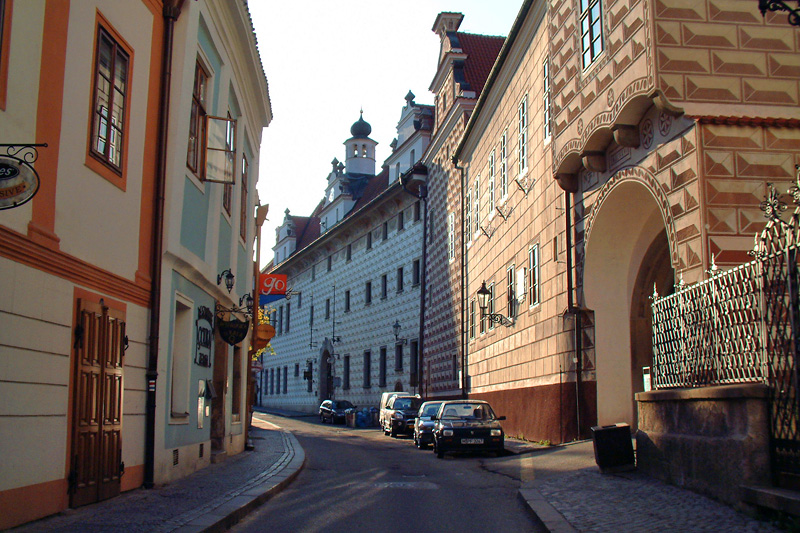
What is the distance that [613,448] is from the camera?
41.8 ft

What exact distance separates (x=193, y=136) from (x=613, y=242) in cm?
891

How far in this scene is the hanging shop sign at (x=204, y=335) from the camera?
1532 cm

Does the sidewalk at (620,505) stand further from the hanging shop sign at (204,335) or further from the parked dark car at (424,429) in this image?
the parked dark car at (424,429)

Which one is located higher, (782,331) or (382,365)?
(382,365)

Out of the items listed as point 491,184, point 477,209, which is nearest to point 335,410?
point 477,209

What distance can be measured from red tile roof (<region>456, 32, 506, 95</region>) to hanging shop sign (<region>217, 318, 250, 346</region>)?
20.4 meters

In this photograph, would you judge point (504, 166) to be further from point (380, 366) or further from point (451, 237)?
point (380, 366)

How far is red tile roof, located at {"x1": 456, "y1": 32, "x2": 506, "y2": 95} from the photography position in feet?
117

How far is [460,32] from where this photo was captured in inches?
1516

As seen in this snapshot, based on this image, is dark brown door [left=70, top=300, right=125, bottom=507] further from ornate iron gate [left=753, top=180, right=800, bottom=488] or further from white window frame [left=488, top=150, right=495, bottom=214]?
white window frame [left=488, top=150, right=495, bottom=214]

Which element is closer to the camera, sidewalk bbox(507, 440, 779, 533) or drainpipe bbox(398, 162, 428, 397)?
sidewalk bbox(507, 440, 779, 533)

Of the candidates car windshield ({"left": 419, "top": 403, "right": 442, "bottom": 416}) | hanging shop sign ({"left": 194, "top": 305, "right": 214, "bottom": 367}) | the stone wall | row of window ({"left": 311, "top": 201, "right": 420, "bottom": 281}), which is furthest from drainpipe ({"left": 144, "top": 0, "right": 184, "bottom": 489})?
row of window ({"left": 311, "top": 201, "right": 420, "bottom": 281})

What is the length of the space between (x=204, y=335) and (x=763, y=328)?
10.5m

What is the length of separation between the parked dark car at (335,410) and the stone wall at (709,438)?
33.6 metres
